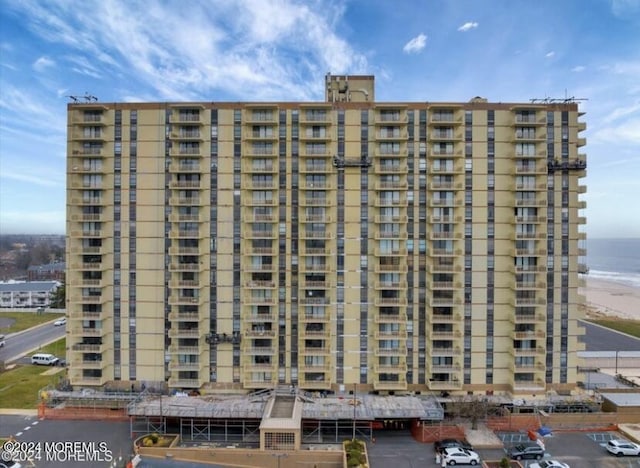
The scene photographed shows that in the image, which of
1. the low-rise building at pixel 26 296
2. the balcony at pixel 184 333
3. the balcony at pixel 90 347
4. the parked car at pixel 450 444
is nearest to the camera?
the parked car at pixel 450 444

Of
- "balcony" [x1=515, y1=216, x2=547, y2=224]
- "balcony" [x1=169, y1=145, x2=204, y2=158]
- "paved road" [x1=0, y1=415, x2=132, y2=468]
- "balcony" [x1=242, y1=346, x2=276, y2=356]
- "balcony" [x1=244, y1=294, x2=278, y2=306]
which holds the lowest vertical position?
"paved road" [x1=0, y1=415, x2=132, y2=468]

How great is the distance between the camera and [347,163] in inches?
1843

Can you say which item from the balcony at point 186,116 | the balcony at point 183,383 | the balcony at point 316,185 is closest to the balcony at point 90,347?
the balcony at point 183,383

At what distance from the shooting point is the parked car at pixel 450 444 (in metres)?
37.6

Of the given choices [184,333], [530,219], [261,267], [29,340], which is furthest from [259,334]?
[29,340]

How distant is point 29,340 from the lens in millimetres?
73500

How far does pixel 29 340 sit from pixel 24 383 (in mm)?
24810

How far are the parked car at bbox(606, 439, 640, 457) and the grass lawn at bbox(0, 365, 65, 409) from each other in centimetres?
6283

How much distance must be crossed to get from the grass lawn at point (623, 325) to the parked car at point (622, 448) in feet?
158

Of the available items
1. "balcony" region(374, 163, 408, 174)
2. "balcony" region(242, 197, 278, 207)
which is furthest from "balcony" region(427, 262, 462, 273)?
"balcony" region(242, 197, 278, 207)

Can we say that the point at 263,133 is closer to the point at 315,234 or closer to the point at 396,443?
the point at 315,234

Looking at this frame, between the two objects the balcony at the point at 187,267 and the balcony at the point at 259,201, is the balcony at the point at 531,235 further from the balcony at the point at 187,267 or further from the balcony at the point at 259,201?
the balcony at the point at 187,267

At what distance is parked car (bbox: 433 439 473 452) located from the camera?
37628 millimetres

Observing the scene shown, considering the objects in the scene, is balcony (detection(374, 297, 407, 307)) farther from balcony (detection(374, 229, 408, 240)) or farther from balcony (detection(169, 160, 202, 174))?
balcony (detection(169, 160, 202, 174))
